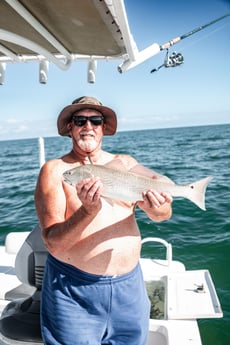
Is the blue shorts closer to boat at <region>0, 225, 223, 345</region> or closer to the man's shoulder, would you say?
boat at <region>0, 225, 223, 345</region>

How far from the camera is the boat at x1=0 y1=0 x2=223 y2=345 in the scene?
2545mm

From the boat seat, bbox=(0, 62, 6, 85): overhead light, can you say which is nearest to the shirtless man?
the boat seat

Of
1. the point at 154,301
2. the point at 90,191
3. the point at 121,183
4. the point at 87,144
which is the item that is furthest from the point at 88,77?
the point at 154,301

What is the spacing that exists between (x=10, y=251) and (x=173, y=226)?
5.27 metres

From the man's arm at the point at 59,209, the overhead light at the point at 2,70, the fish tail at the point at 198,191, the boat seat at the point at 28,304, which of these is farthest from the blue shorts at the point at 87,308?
the overhead light at the point at 2,70

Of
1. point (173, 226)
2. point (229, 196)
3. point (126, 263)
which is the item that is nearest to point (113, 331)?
point (126, 263)

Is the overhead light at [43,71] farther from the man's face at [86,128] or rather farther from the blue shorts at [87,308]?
the blue shorts at [87,308]

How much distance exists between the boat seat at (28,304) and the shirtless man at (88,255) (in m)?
0.35

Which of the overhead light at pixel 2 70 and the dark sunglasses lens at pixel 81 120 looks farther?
the overhead light at pixel 2 70

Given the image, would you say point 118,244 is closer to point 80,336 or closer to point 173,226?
point 80,336

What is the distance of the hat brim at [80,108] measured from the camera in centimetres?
232

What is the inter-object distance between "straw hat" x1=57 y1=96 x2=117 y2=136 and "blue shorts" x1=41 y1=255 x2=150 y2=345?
93 cm

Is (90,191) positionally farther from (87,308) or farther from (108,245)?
(87,308)

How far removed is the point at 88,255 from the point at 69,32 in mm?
2083
